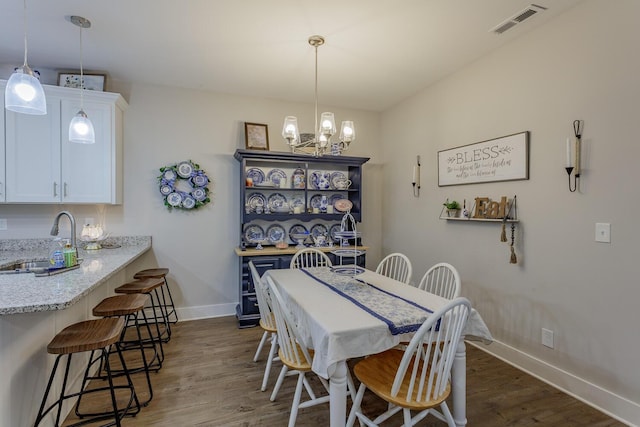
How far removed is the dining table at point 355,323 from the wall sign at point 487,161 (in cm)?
139

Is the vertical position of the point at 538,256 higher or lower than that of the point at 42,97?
lower

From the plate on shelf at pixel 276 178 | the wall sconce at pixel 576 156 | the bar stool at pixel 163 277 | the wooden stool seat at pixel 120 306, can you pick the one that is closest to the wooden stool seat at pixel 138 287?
the bar stool at pixel 163 277

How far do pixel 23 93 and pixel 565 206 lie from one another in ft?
11.6

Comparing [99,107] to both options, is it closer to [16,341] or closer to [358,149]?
[16,341]

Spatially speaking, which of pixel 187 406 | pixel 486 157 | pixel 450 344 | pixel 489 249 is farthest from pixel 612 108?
pixel 187 406

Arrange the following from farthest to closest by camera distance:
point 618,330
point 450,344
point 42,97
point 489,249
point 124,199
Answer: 1. point 124,199
2. point 489,249
3. point 618,330
4. point 42,97
5. point 450,344

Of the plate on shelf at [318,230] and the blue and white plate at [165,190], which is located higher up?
the blue and white plate at [165,190]

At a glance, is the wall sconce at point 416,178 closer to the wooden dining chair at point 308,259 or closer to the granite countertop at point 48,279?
the wooden dining chair at point 308,259

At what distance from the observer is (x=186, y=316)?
380 centimetres

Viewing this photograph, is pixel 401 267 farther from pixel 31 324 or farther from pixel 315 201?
pixel 31 324

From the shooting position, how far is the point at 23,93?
178 cm

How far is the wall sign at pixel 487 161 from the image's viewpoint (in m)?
2.66

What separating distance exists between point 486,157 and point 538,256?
98 centimetres

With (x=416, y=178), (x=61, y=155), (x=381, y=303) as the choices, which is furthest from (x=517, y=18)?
(x=61, y=155)
